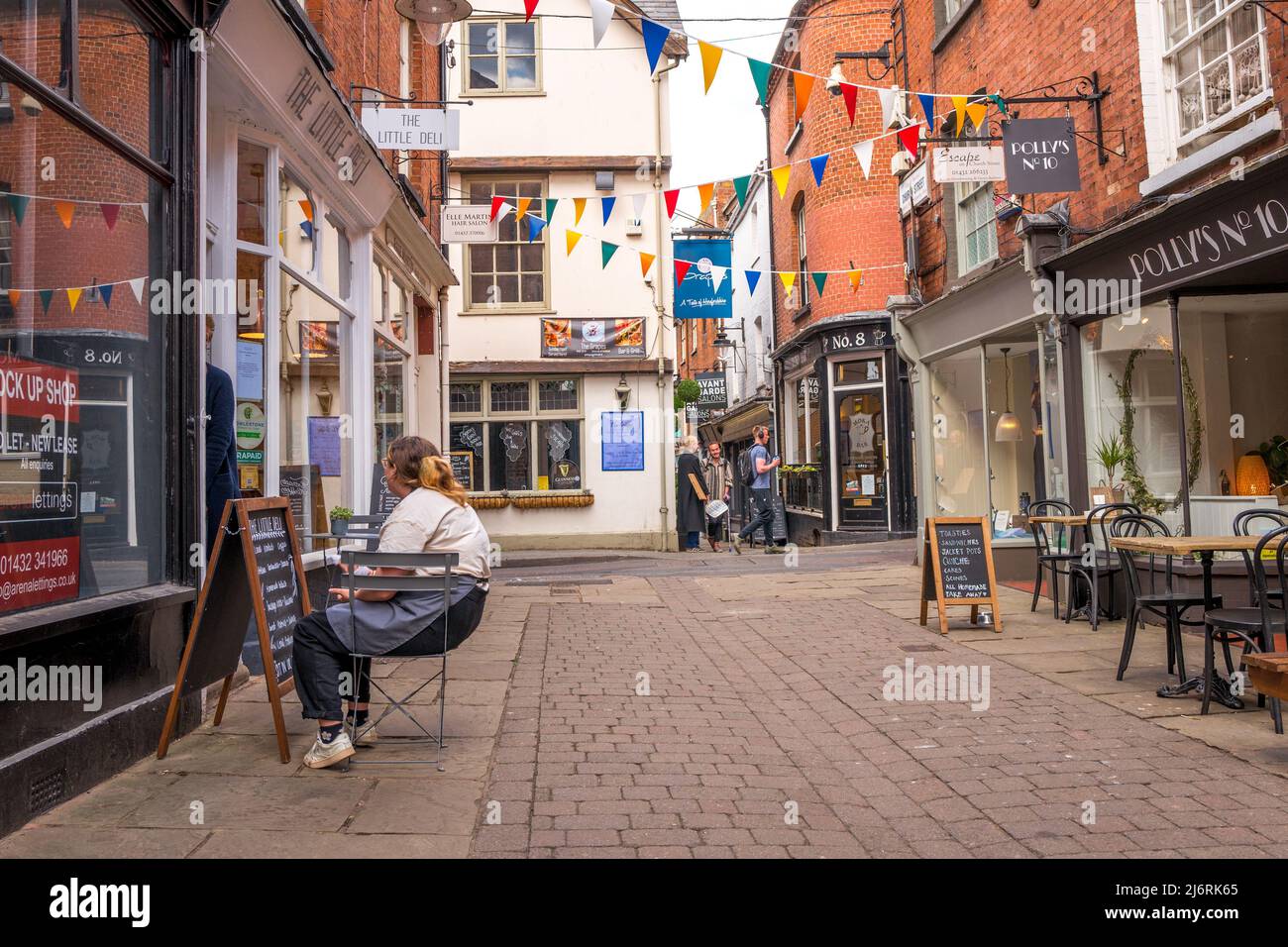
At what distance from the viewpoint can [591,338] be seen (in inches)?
738

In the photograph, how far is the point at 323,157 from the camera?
841 cm

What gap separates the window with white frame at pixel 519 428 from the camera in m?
18.8

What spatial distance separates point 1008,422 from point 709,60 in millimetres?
5624

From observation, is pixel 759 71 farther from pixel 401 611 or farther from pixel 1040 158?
pixel 401 611

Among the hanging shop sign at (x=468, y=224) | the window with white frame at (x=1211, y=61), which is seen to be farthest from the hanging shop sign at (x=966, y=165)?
the hanging shop sign at (x=468, y=224)

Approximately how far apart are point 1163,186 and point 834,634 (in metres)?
4.38

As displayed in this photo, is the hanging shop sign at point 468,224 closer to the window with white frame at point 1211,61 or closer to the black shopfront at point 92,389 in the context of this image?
the window with white frame at point 1211,61

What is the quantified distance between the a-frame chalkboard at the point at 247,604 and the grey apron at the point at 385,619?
0.39m

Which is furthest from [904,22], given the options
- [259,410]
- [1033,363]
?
[259,410]

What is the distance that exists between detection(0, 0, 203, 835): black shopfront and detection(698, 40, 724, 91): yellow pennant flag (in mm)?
4491

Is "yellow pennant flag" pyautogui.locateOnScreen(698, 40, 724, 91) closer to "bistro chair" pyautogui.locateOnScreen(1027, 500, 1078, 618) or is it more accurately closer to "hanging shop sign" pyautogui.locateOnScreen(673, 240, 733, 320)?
"bistro chair" pyautogui.locateOnScreen(1027, 500, 1078, 618)

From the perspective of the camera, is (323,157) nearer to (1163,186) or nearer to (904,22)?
(1163,186)

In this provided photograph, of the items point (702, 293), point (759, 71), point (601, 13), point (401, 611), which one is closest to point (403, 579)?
point (401, 611)

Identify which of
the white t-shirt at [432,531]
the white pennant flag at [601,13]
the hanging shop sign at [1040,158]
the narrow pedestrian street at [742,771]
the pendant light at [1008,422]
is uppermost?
the white pennant flag at [601,13]
